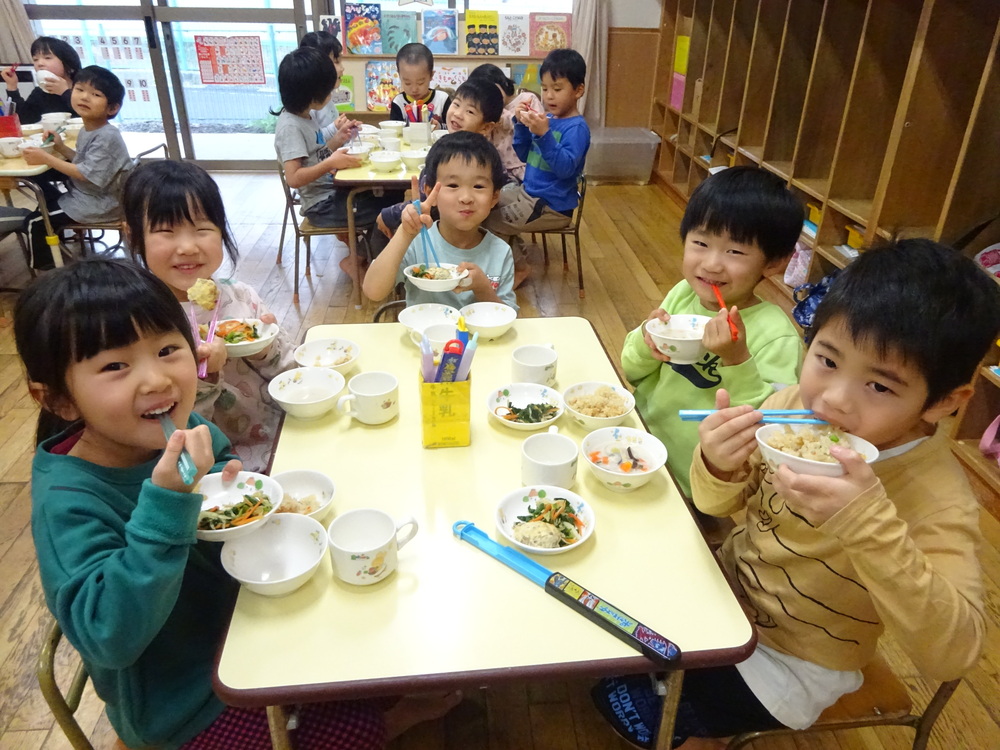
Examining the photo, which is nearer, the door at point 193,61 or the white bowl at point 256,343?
the white bowl at point 256,343

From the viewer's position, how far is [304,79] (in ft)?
11.7

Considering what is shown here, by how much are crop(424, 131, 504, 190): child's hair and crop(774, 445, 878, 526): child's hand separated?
61.5 inches

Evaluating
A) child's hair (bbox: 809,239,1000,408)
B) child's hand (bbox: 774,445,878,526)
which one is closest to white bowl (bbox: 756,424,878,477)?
child's hand (bbox: 774,445,878,526)

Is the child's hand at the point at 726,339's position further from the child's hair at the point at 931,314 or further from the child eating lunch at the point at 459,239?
the child eating lunch at the point at 459,239

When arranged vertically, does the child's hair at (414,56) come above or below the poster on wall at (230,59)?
above

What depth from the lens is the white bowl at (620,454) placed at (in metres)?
1.23

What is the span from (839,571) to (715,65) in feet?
16.8

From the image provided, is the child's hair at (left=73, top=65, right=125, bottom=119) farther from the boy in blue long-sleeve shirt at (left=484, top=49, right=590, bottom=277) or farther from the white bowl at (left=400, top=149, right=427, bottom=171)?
the boy in blue long-sleeve shirt at (left=484, top=49, right=590, bottom=277)

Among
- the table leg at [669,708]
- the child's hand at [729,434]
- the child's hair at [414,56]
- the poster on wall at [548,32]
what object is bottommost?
the table leg at [669,708]

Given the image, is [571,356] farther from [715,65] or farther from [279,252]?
[715,65]

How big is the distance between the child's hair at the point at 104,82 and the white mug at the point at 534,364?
3.32 m

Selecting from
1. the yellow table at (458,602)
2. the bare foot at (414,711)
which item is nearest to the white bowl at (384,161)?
the yellow table at (458,602)

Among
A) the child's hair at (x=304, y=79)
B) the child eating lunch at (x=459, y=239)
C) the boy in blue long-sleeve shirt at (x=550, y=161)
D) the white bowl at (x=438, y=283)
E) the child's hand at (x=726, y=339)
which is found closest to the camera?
the child's hand at (x=726, y=339)

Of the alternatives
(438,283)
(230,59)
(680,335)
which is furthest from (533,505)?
(230,59)
